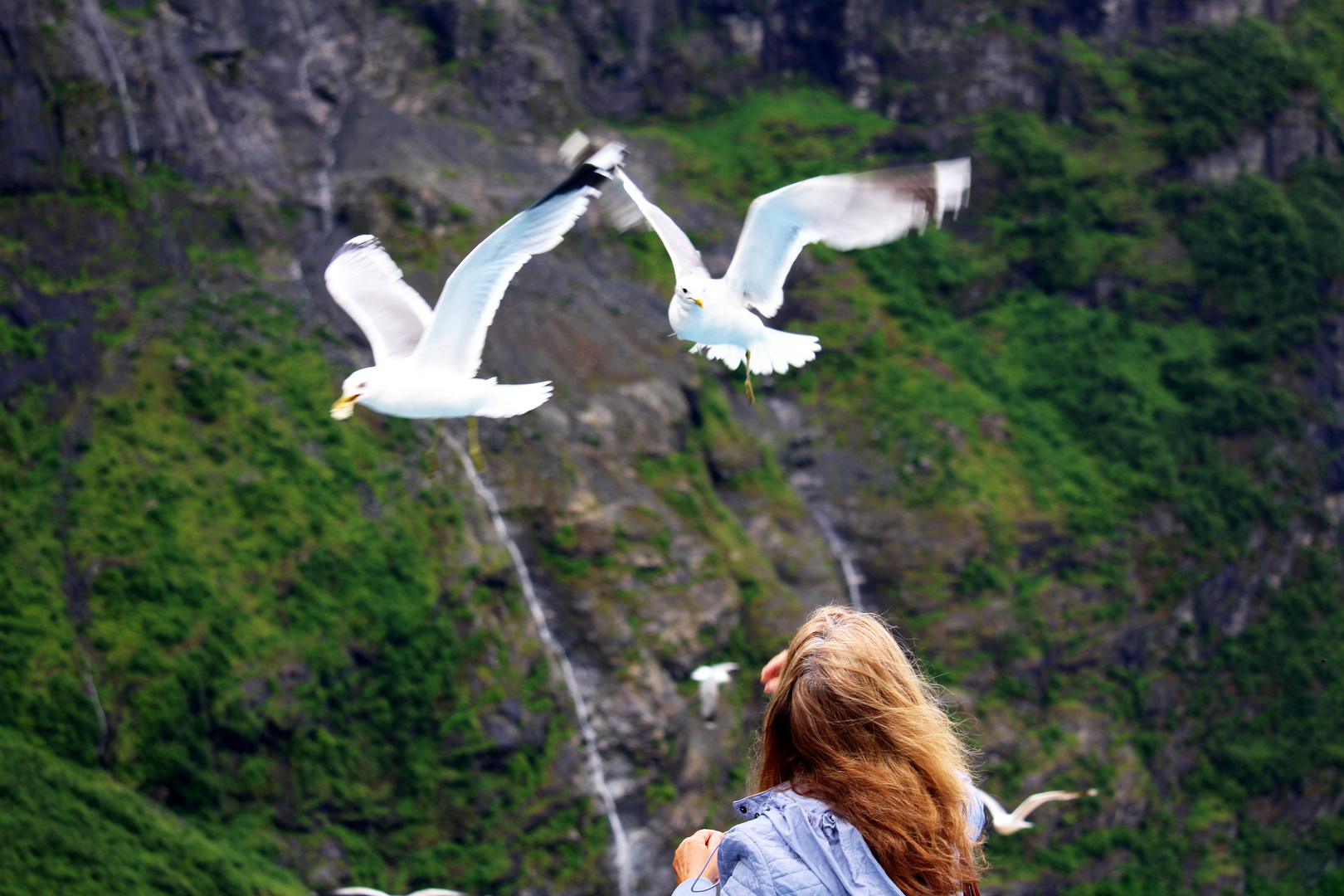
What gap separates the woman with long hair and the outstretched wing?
4.86m

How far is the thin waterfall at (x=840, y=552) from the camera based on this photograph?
3509 cm

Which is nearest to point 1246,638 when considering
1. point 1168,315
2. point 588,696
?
point 1168,315

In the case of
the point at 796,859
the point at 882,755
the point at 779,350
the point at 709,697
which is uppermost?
the point at 882,755

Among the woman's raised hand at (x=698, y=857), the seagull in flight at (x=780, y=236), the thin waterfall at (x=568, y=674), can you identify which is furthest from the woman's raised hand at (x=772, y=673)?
the thin waterfall at (x=568, y=674)

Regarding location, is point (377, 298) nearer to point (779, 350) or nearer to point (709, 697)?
point (779, 350)

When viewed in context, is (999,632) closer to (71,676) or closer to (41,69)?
(71,676)

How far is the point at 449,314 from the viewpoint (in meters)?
7.26

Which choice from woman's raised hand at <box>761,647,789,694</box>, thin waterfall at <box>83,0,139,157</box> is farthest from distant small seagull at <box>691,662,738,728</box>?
woman's raised hand at <box>761,647,789,694</box>

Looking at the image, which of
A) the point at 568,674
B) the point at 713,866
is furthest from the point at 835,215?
the point at 568,674

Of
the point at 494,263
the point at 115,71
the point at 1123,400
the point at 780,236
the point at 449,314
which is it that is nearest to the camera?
the point at 494,263

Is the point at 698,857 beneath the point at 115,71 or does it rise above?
beneath

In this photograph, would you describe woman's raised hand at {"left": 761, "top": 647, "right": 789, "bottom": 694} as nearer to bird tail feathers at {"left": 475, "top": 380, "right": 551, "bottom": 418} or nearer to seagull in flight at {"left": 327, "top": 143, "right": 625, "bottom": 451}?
seagull in flight at {"left": 327, "top": 143, "right": 625, "bottom": 451}

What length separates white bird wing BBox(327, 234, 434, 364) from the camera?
8.05 meters

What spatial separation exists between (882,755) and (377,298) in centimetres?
602
